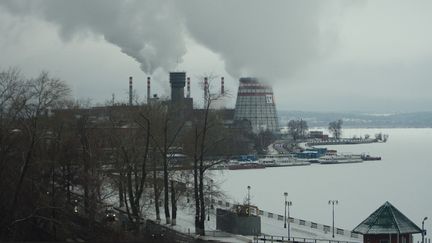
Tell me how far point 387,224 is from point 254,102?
90.8 metres

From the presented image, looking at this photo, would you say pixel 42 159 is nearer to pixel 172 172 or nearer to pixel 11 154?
pixel 11 154

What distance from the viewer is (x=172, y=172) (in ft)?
80.1

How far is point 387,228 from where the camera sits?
16094mm

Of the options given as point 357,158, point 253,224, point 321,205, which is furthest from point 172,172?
point 357,158

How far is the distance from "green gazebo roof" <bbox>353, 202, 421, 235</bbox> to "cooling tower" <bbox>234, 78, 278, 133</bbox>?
88.8 m

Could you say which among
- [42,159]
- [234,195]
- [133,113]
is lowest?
[234,195]

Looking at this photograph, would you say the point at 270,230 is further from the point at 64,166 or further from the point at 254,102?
the point at 254,102

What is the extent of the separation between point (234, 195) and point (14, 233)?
2124cm

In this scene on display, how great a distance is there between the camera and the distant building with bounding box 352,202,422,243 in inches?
631

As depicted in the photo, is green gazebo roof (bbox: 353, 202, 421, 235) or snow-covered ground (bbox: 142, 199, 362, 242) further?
snow-covered ground (bbox: 142, 199, 362, 242)

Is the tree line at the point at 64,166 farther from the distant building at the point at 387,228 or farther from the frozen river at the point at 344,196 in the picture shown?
the frozen river at the point at 344,196

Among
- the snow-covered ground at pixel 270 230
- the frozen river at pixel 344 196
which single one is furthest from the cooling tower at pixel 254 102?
the snow-covered ground at pixel 270 230

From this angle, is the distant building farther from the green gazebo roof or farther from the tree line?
the tree line

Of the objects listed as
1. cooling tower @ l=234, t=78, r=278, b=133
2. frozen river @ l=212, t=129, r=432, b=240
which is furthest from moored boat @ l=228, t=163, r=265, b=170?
cooling tower @ l=234, t=78, r=278, b=133
